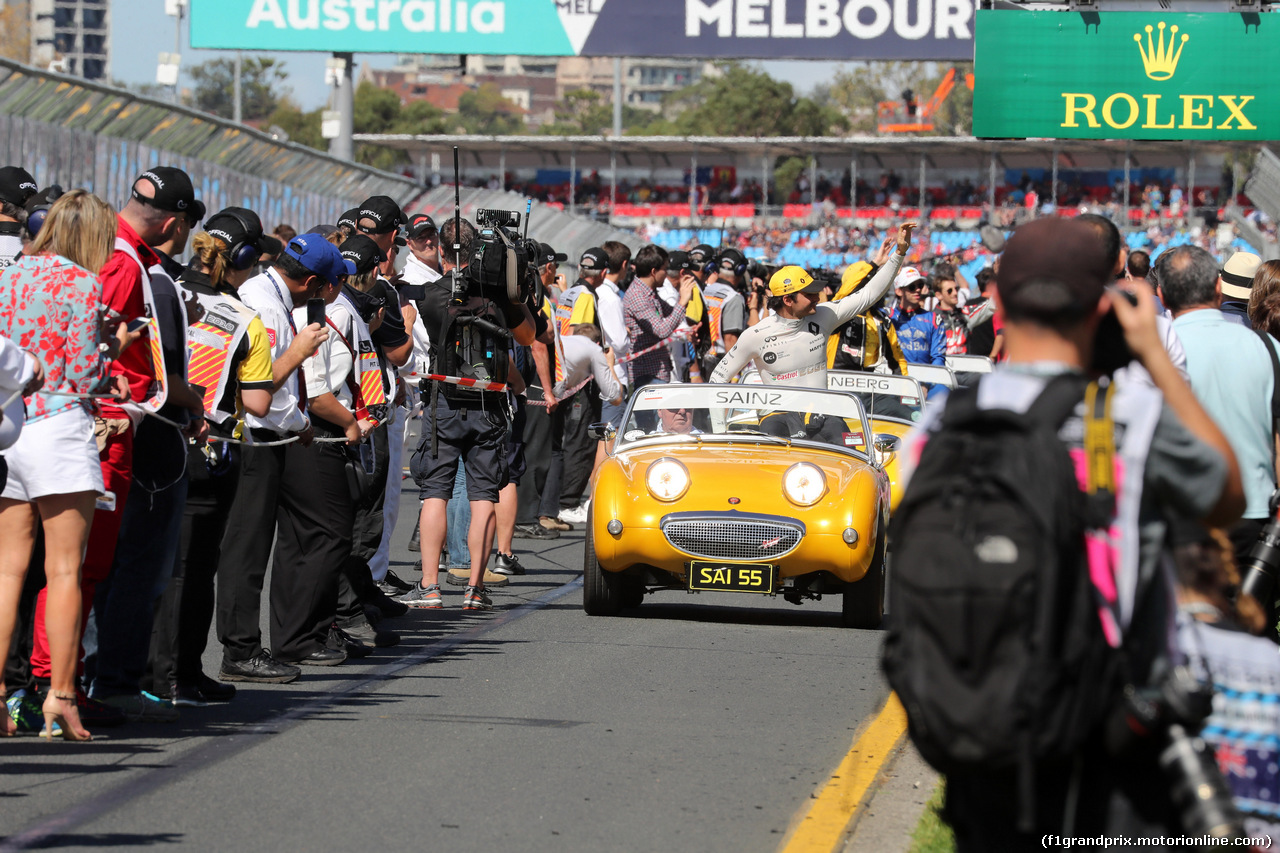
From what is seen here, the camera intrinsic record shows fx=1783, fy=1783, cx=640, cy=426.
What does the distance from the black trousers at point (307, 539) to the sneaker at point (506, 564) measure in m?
3.51

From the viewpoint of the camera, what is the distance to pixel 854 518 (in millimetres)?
9641

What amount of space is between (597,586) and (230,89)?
16031cm

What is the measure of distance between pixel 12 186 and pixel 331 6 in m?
32.9

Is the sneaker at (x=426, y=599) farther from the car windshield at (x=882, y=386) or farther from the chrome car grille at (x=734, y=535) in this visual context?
the car windshield at (x=882, y=386)

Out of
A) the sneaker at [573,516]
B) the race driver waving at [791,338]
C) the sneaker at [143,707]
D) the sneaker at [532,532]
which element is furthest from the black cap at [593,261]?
the sneaker at [143,707]

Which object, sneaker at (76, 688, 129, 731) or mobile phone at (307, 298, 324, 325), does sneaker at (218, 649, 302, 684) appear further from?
mobile phone at (307, 298, 324, 325)

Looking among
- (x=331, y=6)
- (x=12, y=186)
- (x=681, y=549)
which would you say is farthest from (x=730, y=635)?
(x=331, y=6)

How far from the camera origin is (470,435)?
33.6ft

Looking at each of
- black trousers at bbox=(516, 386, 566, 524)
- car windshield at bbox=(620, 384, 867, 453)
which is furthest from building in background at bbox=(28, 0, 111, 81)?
car windshield at bbox=(620, 384, 867, 453)

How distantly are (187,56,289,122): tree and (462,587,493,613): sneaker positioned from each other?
429 feet

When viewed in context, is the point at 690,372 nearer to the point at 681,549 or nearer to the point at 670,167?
the point at 681,549

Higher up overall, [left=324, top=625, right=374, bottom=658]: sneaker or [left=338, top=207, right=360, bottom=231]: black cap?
[left=338, top=207, right=360, bottom=231]: black cap

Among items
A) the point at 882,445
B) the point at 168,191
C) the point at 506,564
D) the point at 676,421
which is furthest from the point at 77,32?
the point at 168,191

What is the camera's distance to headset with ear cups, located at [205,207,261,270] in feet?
24.2
